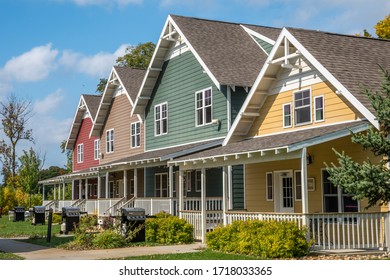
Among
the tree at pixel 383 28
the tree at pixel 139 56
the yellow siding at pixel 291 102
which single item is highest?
the tree at pixel 139 56

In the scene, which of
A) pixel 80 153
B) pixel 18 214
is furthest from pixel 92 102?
pixel 18 214

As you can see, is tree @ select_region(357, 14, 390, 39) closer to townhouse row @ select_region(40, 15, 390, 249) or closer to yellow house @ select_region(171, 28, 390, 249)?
townhouse row @ select_region(40, 15, 390, 249)

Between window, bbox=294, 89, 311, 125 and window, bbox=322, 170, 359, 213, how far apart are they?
6.63 feet

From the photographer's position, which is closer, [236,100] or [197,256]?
[197,256]

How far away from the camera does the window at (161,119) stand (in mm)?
30208

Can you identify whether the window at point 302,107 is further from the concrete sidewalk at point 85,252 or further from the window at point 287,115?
the concrete sidewalk at point 85,252

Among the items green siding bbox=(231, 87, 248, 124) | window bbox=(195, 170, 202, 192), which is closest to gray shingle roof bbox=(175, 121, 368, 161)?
green siding bbox=(231, 87, 248, 124)

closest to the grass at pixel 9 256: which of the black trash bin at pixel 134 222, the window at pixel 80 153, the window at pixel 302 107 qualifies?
the black trash bin at pixel 134 222

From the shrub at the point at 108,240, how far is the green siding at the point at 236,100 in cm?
753

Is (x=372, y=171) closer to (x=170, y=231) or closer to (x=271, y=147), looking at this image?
(x=271, y=147)

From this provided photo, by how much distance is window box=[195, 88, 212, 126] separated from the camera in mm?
26094

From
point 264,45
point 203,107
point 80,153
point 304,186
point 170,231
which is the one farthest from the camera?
point 80,153

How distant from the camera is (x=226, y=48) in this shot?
27172 millimetres

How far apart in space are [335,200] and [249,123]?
5143 millimetres
